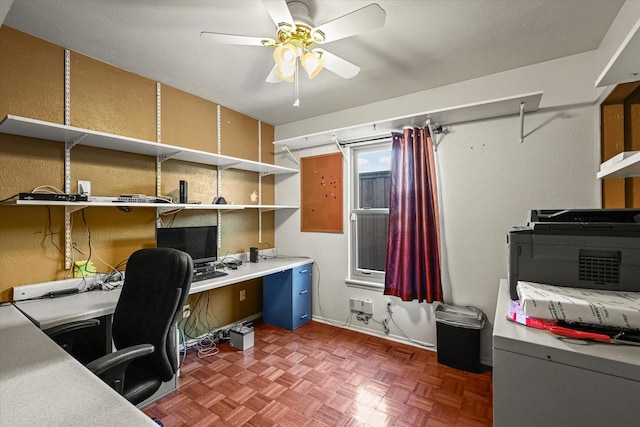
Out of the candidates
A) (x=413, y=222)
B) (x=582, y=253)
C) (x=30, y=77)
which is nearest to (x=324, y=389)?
(x=413, y=222)

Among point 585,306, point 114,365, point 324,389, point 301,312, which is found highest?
point 585,306

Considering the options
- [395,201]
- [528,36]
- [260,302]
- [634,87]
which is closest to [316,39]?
[528,36]

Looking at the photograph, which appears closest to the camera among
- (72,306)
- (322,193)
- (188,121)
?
(72,306)

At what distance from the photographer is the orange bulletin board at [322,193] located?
3.31 metres

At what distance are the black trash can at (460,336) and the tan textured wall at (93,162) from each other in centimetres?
222

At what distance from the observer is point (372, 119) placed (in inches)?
119

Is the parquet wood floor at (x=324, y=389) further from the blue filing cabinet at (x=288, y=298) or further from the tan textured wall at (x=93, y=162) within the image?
the tan textured wall at (x=93, y=162)

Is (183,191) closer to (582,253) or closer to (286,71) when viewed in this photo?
(286,71)

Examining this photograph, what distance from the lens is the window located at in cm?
310

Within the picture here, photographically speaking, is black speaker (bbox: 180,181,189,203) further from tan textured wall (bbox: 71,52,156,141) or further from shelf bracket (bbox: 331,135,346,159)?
shelf bracket (bbox: 331,135,346,159)

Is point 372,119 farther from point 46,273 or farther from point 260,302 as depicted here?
point 46,273

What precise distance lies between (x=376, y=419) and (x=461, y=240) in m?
1.62

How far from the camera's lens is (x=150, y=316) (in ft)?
4.79

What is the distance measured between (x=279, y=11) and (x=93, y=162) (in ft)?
6.13
